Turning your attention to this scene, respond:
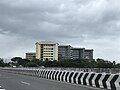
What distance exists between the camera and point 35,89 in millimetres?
19203

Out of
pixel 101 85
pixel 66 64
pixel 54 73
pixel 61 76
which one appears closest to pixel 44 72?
pixel 54 73

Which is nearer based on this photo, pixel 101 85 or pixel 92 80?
pixel 101 85

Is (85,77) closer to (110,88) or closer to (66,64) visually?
(110,88)

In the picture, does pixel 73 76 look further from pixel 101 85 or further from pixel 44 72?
pixel 44 72

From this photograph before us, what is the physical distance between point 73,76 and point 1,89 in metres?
9.87

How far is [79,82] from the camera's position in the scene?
86.0 feet

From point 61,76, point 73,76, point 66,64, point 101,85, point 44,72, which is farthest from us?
point 66,64

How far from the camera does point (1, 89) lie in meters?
18.9

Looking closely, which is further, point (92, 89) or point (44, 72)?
point (44, 72)

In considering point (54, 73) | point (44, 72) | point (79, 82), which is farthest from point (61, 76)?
point (44, 72)

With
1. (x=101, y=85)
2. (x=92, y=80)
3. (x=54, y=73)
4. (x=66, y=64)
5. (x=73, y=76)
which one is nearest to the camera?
(x=101, y=85)

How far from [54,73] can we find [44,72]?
5.66m

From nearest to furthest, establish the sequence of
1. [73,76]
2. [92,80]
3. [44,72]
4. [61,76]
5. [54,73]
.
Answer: [92,80], [73,76], [61,76], [54,73], [44,72]

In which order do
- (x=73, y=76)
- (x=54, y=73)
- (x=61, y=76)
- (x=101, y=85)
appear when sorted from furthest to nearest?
1. (x=54, y=73)
2. (x=61, y=76)
3. (x=73, y=76)
4. (x=101, y=85)
